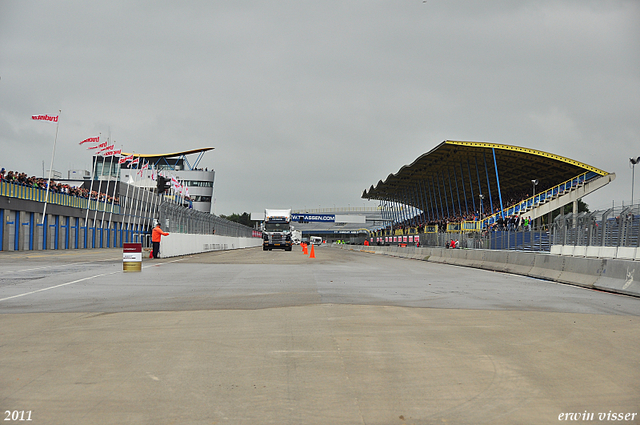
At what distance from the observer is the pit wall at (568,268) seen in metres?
14.6

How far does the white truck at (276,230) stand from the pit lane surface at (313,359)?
43.7m

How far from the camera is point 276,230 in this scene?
55969 mm

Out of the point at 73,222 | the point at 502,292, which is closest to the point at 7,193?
the point at 73,222

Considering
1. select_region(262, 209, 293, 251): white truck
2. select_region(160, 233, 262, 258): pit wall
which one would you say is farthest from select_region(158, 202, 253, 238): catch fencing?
select_region(262, 209, 293, 251): white truck

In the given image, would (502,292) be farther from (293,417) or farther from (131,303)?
(293,417)

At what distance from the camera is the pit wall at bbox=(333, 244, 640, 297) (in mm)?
14573

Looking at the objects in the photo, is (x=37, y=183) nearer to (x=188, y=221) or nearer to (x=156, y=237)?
(x=188, y=221)

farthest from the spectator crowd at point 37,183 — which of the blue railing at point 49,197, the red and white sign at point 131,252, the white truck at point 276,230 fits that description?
the red and white sign at point 131,252

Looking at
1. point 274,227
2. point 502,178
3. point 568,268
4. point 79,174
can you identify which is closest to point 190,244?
point 274,227

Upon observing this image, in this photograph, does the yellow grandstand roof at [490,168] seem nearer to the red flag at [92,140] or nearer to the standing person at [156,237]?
the red flag at [92,140]

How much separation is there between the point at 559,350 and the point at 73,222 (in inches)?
2238

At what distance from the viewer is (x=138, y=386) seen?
5.39 m

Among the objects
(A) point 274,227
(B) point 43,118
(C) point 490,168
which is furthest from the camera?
(C) point 490,168

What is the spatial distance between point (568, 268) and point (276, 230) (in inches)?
1552
